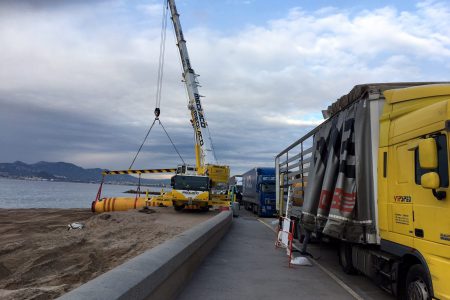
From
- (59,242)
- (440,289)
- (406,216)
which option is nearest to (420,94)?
(406,216)

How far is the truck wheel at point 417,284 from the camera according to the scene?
5.93 m

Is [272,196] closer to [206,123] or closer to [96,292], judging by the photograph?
[206,123]

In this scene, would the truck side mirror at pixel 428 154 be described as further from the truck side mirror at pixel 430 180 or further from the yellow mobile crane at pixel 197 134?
the yellow mobile crane at pixel 197 134

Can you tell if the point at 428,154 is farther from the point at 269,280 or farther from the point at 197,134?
the point at 197,134

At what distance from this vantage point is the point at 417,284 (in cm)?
616

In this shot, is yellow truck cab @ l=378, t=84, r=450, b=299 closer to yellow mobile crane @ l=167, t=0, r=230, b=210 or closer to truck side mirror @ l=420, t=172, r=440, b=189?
truck side mirror @ l=420, t=172, r=440, b=189

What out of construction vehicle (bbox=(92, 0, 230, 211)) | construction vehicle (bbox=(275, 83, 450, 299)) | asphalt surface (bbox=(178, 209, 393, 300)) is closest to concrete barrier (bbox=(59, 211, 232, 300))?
asphalt surface (bbox=(178, 209, 393, 300))

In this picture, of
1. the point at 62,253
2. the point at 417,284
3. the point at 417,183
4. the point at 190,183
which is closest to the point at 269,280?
the point at 417,284

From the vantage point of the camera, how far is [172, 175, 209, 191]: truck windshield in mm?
28469

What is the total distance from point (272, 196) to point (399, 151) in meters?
25.7

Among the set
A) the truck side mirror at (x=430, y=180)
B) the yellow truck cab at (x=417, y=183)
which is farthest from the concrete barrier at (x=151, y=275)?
the truck side mirror at (x=430, y=180)

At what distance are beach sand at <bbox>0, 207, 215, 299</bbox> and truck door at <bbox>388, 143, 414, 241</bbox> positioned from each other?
534cm

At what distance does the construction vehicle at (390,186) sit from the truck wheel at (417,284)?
13 millimetres

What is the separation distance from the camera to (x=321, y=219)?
960 centimetres
